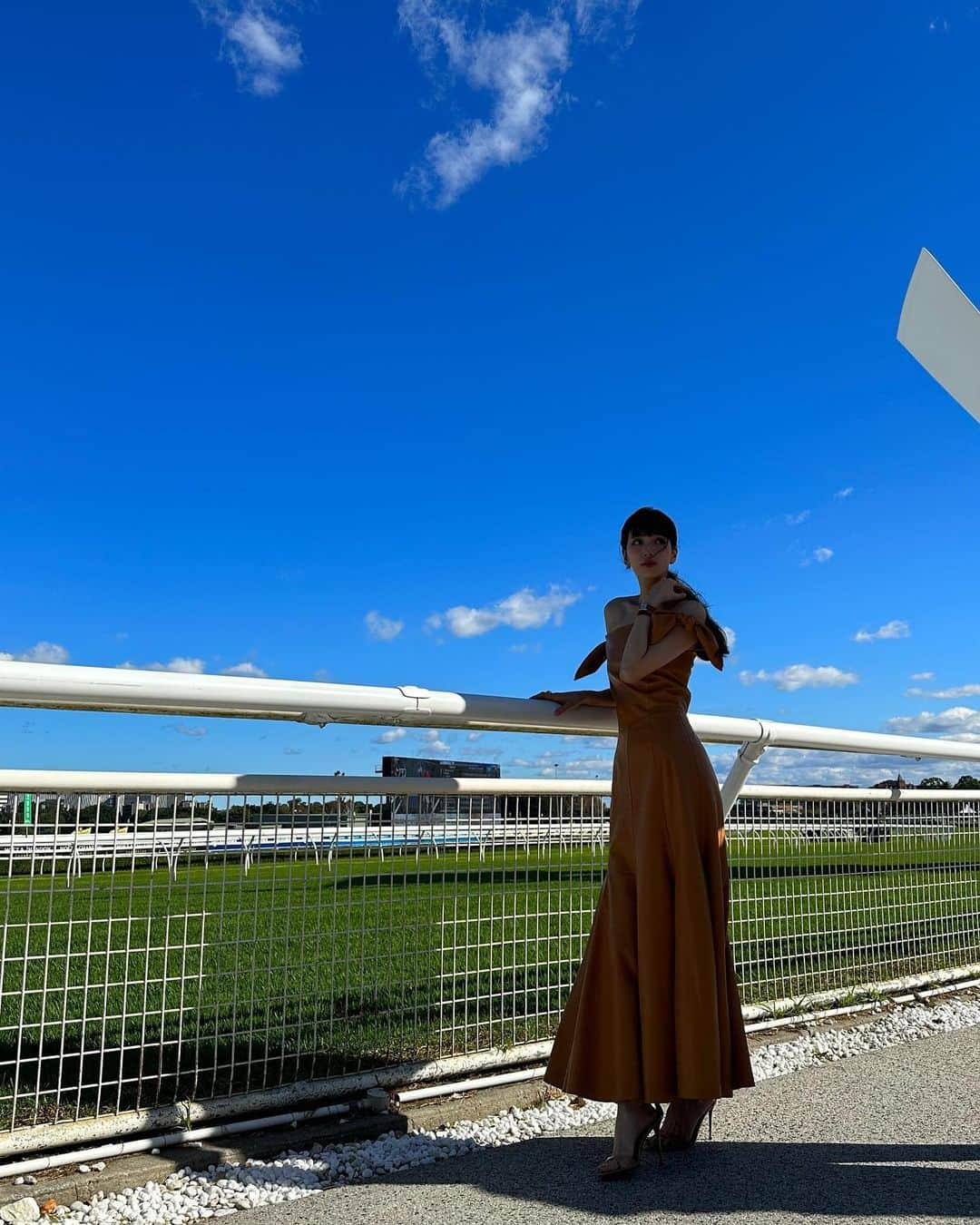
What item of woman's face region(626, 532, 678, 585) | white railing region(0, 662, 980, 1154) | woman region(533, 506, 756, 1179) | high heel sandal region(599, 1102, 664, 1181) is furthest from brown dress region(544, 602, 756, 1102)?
white railing region(0, 662, 980, 1154)

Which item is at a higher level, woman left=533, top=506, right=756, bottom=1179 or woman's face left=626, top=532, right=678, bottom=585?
woman's face left=626, top=532, right=678, bottom=585

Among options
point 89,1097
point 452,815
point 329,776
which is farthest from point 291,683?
point 89,1097

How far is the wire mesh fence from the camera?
3.08 meters

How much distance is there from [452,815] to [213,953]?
101 centimetres

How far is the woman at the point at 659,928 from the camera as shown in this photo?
304 centimetres

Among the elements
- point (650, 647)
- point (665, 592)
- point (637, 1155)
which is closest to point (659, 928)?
point (637, 1155)

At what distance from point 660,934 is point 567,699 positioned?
34.2 inches

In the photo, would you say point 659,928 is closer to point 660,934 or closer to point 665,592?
point 660,934

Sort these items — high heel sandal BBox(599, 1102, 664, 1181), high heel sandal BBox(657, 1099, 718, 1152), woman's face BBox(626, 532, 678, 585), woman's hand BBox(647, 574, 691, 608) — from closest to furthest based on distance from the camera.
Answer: high heel sandal BBox(599, 1102, 664, 1181) → high heel sandal BBox(657, 1099, 718, 1152) → woman's hand BBox(647, 574, 691, 608) → woman's face BBox(626, 532, 678, 585)

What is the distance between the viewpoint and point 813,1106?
3.70m

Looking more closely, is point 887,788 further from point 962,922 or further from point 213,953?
point 213,953

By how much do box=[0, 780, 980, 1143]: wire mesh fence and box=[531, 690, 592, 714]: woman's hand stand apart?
1.77ft

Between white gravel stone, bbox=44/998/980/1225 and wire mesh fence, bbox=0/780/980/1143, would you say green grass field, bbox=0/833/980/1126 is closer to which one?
wire mesh fence, bbox=0/780/980/1143

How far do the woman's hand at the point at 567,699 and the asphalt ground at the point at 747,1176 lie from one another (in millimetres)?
1439
